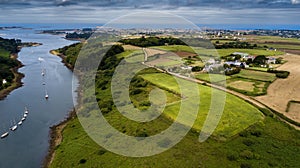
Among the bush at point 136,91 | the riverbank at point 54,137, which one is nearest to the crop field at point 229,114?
the bush at point 136,91

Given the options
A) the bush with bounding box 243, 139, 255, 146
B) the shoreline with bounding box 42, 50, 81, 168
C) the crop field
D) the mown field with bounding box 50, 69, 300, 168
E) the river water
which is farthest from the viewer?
the river water

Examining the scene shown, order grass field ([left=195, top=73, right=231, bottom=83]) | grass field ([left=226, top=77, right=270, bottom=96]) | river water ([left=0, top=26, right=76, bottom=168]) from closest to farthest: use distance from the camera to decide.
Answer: river water ([left=0, top=26, right=76, bottom=168]), grass field ([left=226, top=77, right=270, bottom=96]), grass field ([left=195, top=73, right=231, bottom=83])

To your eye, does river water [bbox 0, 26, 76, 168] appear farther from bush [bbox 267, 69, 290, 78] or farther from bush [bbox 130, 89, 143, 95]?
bush [bbox 267, 69, 290, 78]

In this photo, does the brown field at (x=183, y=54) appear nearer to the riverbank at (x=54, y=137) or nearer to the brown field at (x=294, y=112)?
the riverbank at (x=54, y=137)

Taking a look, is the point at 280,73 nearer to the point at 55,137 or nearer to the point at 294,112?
the point at 294,112

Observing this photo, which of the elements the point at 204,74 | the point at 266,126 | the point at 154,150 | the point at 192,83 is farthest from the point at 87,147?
the point at 204,74

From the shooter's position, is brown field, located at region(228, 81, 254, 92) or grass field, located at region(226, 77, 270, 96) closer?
grass field, located at region(226, 77, 270, 96)

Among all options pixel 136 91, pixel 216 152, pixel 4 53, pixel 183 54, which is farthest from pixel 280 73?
pixel 4 53

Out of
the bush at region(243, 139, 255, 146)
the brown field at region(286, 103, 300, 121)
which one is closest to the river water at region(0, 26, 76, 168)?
the bush at region(243, 139, 255, 146)
